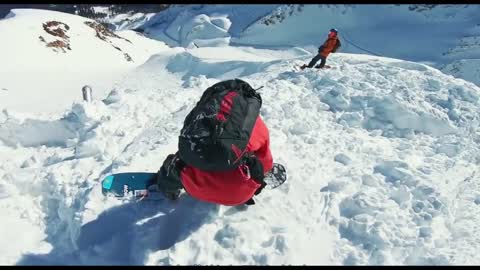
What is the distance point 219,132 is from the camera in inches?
153

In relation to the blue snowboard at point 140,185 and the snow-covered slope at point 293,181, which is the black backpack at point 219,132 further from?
the blue snowboard at point 140,185

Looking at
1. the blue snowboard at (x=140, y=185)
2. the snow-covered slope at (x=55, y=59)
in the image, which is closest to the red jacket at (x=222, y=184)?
the blue snowboard at (x=140, y=185)

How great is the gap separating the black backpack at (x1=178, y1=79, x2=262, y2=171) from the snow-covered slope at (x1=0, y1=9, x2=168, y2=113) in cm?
590

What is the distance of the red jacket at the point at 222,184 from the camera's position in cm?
408

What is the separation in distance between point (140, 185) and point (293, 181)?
159 cm

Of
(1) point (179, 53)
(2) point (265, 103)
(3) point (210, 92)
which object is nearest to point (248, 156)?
(3) point (210, 92)

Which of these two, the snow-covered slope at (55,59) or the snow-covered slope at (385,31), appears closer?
the snow-covered slope at (55,59)

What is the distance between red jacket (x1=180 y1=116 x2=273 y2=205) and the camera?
4.08 meters

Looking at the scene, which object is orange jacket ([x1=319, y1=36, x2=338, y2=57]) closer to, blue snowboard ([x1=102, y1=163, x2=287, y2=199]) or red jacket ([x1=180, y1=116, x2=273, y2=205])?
blue snowboard ([x1=102, y1=163, x2=287, y2=199])

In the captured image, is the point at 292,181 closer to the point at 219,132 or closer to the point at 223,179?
the point at 223,179

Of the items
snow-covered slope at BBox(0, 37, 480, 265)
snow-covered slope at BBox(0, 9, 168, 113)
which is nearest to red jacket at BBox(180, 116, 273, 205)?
snow-covered slope at BBox(0, 37, 480, 265)

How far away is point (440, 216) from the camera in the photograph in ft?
15.7

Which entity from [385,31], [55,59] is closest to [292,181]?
[55,59]

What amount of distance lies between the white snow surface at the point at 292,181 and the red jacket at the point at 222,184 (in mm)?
304
